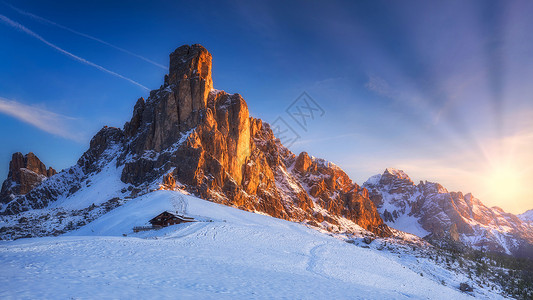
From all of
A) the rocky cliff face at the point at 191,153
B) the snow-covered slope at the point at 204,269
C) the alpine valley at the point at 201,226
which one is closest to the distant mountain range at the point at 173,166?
the rocky cliff face at the point at 191,153

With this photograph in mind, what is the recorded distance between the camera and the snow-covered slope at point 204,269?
12.5 meters

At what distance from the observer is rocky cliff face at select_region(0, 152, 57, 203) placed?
121 meters

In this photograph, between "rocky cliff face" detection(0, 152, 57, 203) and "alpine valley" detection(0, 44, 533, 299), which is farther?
"rocky cliff face" detection(0, 152, 57, 203)

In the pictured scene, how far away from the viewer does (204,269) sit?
17844 mm

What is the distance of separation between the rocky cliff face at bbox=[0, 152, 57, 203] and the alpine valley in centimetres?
65

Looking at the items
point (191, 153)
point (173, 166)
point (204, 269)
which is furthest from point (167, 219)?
point (191, 153)

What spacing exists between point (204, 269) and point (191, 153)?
220 ft

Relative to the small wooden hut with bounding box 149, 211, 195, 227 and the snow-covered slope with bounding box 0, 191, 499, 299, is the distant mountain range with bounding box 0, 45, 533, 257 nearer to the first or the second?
the small wooden hut with bounding box 149, 211, 195, 227

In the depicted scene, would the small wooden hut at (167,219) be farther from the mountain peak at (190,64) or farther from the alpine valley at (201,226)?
the mountain peak at (190,64)

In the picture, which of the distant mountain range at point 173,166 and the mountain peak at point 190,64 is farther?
the mountain peak at point 190,64

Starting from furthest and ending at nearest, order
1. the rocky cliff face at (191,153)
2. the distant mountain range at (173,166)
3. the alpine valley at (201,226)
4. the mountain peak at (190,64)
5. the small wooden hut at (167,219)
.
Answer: the mountain peak at (190,64) → the rocky cliff face at (191,153) → the distant mountain range at (173,166) → the small wooden hut at (167,219) → the alpine valley at (201,226)

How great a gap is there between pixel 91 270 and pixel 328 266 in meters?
19.0

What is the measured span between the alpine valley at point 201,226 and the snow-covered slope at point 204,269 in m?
0.12

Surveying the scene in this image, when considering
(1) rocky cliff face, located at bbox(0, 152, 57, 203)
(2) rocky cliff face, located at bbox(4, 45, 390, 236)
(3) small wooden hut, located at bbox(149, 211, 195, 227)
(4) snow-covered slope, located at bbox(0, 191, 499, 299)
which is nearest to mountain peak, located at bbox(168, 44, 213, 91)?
(2) rocky cliff face, located at bbox(4, 45, 390, 236)
